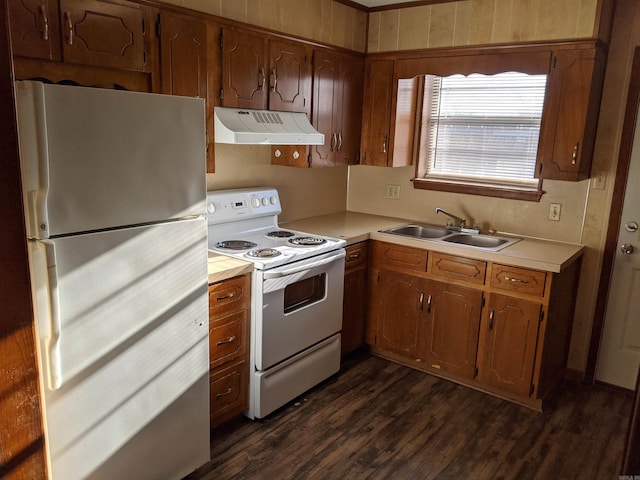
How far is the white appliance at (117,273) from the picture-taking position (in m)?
1.59

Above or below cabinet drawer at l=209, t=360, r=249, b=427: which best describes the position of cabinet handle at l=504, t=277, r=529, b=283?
above

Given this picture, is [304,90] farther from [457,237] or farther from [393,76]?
[457,237]

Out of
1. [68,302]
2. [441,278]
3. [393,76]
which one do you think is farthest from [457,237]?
[68,302]

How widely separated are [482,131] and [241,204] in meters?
1.77

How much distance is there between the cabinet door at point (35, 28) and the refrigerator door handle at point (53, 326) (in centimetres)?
82

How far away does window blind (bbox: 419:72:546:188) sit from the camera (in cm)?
336

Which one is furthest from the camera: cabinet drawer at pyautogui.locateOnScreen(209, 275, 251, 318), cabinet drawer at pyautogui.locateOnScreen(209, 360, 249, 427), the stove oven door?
the stove oven door

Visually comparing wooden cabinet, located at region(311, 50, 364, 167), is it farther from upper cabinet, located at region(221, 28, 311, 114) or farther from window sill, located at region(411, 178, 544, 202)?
window sill, located at region(411, 178, 544, 202)

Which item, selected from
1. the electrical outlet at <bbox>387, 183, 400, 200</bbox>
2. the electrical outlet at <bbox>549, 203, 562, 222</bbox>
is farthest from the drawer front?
the electrical outlet at <bbox>549, 203, 562, 222</bbox>

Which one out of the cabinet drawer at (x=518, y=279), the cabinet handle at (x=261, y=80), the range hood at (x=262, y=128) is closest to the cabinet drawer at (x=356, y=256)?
the range hood at (x=262, y=128)

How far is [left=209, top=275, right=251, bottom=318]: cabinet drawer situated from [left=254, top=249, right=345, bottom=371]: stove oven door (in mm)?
88

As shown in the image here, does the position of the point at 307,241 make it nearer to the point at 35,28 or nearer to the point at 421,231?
the point at 421,231

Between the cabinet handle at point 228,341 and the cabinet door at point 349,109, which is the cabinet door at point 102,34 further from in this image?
the cabinet door at point 349,109

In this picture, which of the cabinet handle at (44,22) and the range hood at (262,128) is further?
the range hood at (262,128)
